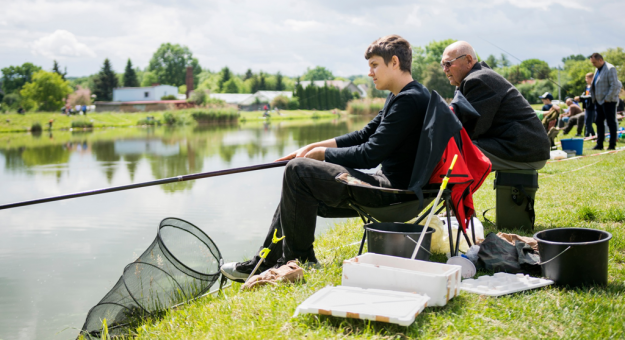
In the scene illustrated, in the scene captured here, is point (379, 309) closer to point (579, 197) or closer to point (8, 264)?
point (579, 197)

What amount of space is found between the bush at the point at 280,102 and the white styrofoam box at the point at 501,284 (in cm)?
7590

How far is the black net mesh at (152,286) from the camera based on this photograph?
327cm

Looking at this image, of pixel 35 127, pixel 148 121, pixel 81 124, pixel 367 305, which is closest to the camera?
pixel 367 305

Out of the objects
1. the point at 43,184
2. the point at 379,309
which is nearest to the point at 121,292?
the point at 379,309

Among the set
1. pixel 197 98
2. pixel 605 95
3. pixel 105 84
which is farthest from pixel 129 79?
pixel 605 95

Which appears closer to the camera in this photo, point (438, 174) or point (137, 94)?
point (438, 174)

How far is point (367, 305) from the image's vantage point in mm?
2285

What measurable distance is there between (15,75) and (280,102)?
51.4 m

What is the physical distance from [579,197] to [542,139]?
154cm

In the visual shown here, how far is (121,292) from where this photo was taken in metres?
3.31

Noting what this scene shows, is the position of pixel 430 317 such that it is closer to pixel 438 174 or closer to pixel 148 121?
pixel 438 174

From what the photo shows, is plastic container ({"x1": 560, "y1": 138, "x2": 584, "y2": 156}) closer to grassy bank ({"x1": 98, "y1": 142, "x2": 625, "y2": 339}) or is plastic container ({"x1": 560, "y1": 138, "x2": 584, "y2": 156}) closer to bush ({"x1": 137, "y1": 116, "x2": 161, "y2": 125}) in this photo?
grassy bank ({"x1": 98, "y1": 142, "x2": 625, "y2": 339})

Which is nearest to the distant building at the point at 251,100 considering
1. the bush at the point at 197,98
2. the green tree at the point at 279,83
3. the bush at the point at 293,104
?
the bush at the point at 293,104

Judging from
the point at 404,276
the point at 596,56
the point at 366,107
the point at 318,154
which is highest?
the point at 596,56
